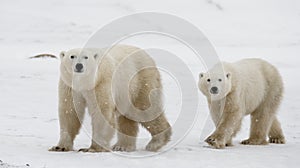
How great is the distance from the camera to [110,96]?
17.5 ft

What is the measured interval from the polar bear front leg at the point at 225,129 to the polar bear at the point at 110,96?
53 cm

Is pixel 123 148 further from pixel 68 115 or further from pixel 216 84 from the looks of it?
pixel 216 84

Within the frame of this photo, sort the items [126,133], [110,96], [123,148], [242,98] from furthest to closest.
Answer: [242,98] < [126,133] < [123,148] < [110,96]

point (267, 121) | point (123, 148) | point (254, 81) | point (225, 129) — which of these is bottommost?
point (123, 148)

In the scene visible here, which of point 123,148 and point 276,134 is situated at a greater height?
point 276,134

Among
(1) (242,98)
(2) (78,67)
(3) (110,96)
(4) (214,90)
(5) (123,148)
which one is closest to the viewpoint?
(2) (78,67)

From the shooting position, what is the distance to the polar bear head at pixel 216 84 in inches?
247

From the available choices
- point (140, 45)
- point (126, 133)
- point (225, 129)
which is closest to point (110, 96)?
point (126, 133)

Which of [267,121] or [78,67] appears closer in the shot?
[78,67]

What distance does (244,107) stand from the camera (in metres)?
6.64

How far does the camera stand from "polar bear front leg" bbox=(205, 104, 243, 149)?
6188 mm

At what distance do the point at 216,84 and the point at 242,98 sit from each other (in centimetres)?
49

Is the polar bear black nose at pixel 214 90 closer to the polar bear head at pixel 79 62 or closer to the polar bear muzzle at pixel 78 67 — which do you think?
the polar bear head at pixel 79 62

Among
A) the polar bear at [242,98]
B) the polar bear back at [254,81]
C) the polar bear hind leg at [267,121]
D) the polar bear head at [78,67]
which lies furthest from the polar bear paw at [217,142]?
the polar bear head at [78,67]
